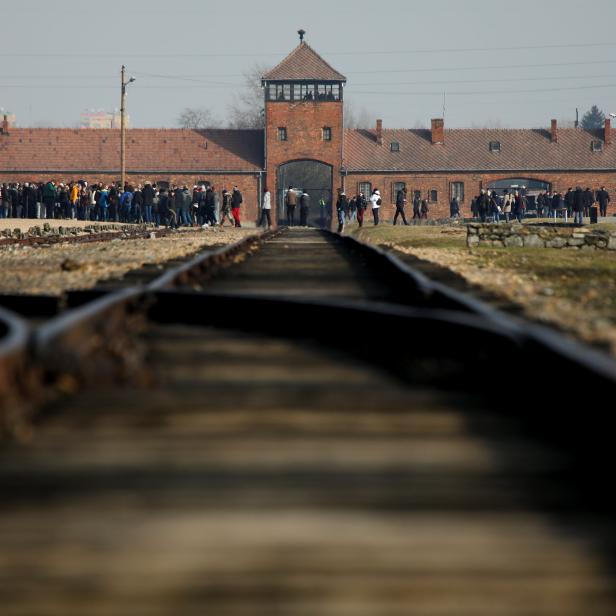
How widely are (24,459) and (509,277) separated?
36.3 ft

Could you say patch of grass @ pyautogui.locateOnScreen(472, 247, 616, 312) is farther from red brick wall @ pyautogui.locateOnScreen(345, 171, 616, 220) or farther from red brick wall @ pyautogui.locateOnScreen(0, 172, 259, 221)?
red brick wall @ pyautogui.locateOnScreen(345, 171, 616, 220)

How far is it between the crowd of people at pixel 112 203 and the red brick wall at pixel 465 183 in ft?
87.6

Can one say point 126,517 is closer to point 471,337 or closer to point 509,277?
point 471,337

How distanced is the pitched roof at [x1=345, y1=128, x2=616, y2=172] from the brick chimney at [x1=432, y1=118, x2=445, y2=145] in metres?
0.33

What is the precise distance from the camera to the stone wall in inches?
930

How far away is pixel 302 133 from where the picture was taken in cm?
7369

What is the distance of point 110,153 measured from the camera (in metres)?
76.3

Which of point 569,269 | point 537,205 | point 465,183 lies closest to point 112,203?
point 537,205

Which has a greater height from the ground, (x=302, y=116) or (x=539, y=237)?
(x=302, y=116)

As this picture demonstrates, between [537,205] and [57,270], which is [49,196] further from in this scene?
[537,205]

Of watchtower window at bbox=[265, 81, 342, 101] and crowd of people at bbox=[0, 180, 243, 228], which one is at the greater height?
watchtower window at bbox=[265, 81, 342, 101]

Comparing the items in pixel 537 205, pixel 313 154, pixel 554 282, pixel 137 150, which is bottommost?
pixel 554 282

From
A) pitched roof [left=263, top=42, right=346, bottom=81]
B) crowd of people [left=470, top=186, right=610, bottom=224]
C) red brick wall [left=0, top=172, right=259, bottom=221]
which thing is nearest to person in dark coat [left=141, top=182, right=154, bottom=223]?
crowd of people [left=470, top=186, right=610, bottom=224]

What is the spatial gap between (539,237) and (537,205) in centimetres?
4523
